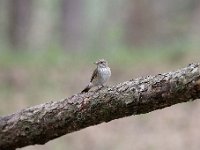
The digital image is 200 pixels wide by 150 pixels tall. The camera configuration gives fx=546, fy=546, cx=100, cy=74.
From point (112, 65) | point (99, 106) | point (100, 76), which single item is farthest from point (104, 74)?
point (112, 65)

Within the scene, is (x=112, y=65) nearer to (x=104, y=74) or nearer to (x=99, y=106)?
(x=104, y=74)

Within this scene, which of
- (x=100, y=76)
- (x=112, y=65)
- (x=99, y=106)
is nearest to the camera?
(x=99, y=106)

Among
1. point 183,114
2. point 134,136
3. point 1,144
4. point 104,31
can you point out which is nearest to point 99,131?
point 134,136

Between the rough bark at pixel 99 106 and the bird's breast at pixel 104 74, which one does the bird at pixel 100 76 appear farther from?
the rough bark at pixel 99 106

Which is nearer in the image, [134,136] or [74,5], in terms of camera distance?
[134,136]

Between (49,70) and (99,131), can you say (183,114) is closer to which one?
(99,131)

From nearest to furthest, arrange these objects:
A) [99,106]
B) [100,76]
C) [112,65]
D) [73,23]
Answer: [99,106], [100,76], [112,65], [73,23]
